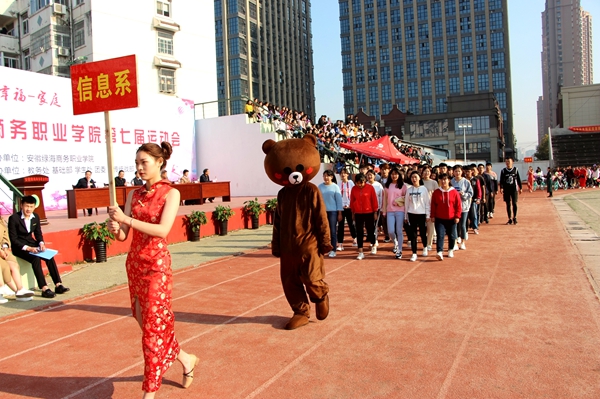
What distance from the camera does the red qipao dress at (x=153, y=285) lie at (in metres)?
3.53

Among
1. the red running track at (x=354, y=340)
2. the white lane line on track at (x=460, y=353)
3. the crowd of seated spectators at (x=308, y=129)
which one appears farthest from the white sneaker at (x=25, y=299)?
the crowd of seated spectators at (x=308, y=129)

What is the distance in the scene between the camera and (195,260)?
988 centimetres

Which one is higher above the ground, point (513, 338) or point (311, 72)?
point (311, 72)

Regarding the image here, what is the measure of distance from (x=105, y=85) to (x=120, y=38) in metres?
32.3

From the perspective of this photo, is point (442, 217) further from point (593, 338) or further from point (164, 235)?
point (164, 235)

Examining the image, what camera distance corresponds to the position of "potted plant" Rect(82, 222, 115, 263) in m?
9.80

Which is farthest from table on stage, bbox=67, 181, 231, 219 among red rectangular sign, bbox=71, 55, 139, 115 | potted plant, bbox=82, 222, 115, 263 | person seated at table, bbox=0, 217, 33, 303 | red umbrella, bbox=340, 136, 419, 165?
red rectangular sign, bbox=71, 55, 139, 115

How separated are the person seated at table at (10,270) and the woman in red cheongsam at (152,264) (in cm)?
423

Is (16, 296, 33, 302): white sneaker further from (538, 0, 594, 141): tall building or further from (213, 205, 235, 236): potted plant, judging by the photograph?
(538, 0, 594, 141): tall building

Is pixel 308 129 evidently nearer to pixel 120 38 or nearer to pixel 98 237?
pixel 120 38

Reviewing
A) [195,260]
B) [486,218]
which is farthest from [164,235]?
[486,218]

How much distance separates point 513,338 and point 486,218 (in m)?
10.6

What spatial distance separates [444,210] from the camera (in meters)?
9.06

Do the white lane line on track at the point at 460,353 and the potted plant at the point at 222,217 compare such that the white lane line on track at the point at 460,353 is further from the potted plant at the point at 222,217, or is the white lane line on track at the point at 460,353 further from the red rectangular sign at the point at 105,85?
the potted plant at the point at 222,217
